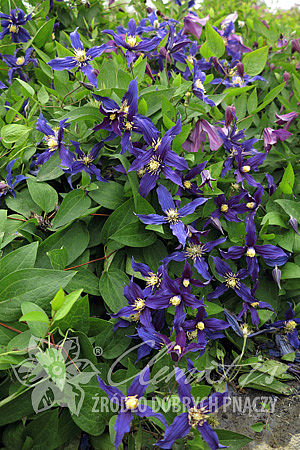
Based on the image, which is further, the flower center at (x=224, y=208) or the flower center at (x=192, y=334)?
the flower center at (x=224, y=208)

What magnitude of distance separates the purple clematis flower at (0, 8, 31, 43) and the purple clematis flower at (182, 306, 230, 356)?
4.60 feet

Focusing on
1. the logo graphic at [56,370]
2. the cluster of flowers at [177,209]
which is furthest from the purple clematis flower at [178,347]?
the logo graphic at [56,370]

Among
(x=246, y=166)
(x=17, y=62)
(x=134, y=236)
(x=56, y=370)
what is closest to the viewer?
(x=56, y=370)

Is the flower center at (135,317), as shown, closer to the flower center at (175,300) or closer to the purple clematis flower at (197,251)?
the flower center at (175,300)

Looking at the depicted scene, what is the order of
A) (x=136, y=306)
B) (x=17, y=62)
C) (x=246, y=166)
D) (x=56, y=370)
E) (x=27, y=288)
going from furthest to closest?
(x=17, y=62)
(x=246, y=166)
(x=136, y=306)
(x=27, y=288)
(x=56, y=370)

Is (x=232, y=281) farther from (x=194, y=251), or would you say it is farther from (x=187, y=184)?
(x=187, y=184)

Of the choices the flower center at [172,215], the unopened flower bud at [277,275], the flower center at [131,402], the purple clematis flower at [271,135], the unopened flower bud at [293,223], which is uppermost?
the flower center at [172,215]

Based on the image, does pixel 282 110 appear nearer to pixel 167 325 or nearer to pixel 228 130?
pixel 228 130

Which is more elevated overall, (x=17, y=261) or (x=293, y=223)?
(x=17, y=261)

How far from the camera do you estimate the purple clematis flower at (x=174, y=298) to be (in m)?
1.08

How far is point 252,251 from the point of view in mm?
1228

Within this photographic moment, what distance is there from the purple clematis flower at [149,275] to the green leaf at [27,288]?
0.22 metres

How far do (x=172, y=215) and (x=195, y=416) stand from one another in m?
0.55

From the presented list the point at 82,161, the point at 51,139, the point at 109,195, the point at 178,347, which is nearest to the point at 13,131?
the point at 51,139
